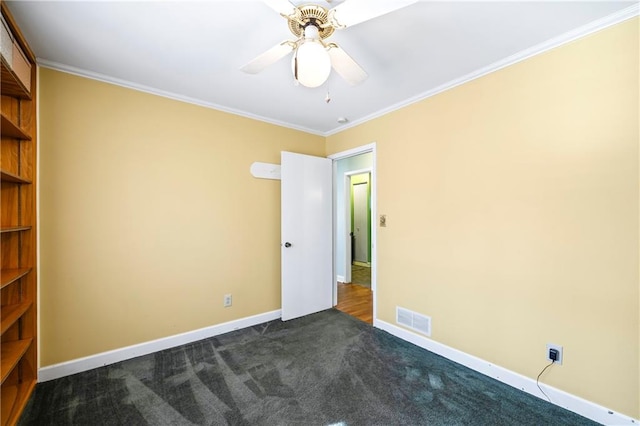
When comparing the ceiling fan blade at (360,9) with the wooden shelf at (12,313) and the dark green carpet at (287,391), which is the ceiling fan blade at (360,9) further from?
the wooden shelf at (12,313)

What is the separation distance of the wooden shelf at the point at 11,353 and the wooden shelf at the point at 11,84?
1.68 m

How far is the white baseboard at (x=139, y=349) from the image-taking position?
6.73ft

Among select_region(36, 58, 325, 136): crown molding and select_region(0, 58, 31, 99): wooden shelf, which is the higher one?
select_region(36, 58, 325, 136): crown molding

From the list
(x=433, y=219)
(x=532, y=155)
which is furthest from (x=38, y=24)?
(x=532, y=155)

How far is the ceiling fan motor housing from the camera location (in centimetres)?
132

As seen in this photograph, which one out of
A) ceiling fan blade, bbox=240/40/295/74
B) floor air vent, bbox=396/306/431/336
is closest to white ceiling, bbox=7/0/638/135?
ceiling fan blade, bbox=240/40/295/74

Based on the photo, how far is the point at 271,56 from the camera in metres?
1.50

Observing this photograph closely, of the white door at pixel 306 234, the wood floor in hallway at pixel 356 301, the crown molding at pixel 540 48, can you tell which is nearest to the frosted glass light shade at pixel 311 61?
the crown molding at pixel 540 48

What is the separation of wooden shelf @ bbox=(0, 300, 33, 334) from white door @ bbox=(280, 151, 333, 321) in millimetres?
2106

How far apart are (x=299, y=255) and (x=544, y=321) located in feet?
7.76

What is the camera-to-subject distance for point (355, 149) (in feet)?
10.9

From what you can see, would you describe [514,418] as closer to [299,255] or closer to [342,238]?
[299,255]

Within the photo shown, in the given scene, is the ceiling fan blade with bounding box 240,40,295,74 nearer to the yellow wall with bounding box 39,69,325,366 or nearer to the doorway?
the yellow wall with bounding box 39,69,325,366

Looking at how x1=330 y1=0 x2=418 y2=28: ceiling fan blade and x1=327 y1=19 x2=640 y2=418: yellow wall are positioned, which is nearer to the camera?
x1=330 y1=0 x2=418 y2=28: ceiling fan blade
